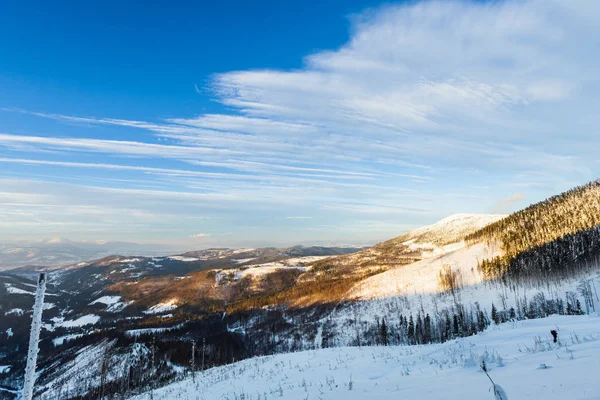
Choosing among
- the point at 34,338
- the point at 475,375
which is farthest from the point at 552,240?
the point at 34,338

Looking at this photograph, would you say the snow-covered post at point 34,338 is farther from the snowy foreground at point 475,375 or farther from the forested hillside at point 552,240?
the forested hillside at point 552,240

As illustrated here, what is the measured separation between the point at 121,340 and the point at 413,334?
133 meters

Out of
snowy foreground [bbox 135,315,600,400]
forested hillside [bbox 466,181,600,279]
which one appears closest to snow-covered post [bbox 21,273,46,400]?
snowy foreground [bbox 135,315,600,400]

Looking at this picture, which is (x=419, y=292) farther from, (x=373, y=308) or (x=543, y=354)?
(x=543, y=354)

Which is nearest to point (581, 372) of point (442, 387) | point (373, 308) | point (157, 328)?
point (442, 387)

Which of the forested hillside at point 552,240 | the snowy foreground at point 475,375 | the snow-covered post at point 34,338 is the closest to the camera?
the snowy foreground at point 475,375

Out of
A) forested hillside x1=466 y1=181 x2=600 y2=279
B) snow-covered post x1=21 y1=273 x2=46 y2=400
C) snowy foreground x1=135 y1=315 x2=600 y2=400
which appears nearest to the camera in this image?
snowy foreground x1=135 y1=315 x2=600 y2=400

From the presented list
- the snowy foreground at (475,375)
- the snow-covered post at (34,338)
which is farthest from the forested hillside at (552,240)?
the snow-covered post at (34,338)

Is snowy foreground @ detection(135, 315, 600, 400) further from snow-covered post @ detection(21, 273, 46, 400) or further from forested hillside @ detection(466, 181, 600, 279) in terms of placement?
forested hillside @ detection(466, 181, 600, 279)

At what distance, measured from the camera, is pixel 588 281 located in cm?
11738

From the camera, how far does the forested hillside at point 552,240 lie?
131750 mm

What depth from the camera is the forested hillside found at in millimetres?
131750

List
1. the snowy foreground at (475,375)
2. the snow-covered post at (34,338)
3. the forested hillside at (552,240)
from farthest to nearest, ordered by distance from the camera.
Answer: the forested hillside at (552,240)
the snow-covered post at (34,338)
the snowy foreground at (475,375)

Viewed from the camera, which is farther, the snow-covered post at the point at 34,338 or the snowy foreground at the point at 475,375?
the snow-covered post at the point at 34,338
